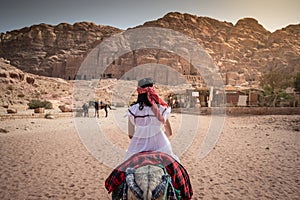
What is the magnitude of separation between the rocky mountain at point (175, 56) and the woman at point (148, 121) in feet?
204

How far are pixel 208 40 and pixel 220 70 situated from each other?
25.6 m

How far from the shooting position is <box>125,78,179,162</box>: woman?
9.03 feet

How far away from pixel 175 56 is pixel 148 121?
7020 cm

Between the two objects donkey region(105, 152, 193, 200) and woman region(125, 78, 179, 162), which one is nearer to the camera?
donkey region(105, 152, 193, 200)

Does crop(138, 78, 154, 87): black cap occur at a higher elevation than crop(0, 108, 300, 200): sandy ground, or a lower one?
higher

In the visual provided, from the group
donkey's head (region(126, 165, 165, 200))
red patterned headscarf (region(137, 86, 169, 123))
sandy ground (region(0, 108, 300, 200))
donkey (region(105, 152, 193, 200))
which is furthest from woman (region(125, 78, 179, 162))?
sandy ground (region(0, 108, 300, 200))

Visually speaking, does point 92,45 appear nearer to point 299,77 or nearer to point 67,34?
point 67,34

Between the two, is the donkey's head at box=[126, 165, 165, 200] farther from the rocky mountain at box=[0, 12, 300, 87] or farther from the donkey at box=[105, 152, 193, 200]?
the rocky mountain at box=[0, 12, 300, 87]

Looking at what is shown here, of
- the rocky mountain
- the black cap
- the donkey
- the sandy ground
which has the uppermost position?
the rocky mountain

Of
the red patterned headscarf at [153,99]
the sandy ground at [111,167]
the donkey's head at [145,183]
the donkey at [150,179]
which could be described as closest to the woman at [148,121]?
the red patterned headscarf at [153,99]

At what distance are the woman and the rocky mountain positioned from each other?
62.2 m

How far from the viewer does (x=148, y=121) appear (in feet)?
9.04

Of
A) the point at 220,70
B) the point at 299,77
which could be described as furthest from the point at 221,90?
the point at 220,70

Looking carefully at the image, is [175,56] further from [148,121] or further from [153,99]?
[148,121]
